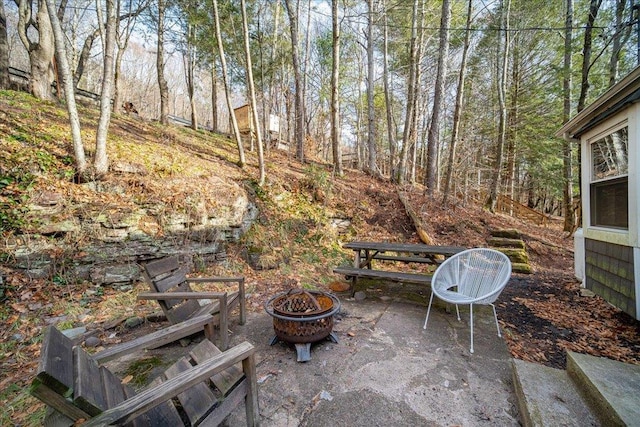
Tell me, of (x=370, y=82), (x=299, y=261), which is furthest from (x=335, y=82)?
(x=299, y=261)

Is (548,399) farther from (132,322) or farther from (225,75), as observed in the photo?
(225,75)

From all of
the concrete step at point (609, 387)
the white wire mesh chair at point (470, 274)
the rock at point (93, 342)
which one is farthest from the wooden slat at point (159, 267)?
the concrete step at point (609, 387)

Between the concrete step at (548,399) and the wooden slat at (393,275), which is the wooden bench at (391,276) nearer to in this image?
the wooden slat at (393,275)

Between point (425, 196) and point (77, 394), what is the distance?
859cm

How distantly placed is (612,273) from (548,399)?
2.91 metres

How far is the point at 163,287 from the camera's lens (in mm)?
2760

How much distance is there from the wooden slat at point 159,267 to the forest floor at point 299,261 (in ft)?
3.00

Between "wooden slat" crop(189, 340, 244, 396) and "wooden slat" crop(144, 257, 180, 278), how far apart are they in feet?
3.58

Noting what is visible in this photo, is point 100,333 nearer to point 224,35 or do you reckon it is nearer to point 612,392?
point 612,392

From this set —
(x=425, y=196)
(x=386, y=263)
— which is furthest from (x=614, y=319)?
(x=425, y=196)

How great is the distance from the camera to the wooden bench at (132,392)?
1114mm

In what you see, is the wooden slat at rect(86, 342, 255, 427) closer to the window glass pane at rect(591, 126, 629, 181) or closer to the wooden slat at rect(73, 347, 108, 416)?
the wooden slat at rect(73, 347, 108, 416)

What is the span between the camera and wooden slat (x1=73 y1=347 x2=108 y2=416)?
3.80 feet

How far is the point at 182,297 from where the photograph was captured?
251cm
